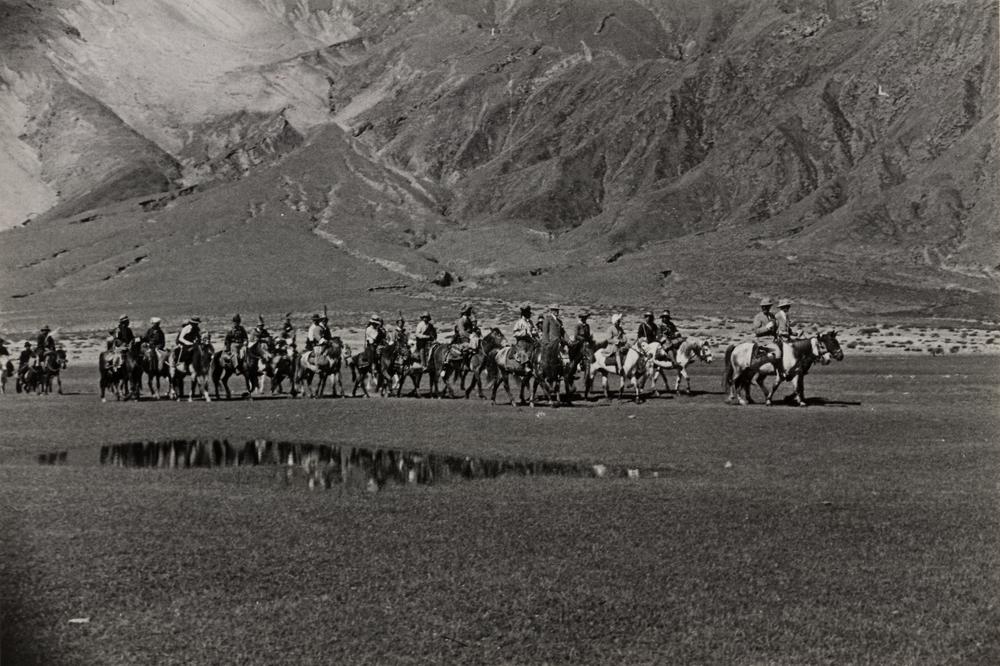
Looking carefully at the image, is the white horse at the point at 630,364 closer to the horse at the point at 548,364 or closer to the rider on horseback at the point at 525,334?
the horse at the point at 548,364

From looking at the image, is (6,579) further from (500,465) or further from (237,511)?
(500,465)

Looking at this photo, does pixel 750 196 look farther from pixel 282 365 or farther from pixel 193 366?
pixel 193 366

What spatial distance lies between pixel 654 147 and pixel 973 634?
182m

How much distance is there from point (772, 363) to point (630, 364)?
499 centimetres

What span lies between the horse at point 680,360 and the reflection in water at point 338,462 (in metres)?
14.1

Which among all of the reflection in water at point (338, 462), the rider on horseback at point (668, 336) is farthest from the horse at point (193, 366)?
the rider on horseback at point (668, 336)

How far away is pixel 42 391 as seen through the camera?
127 feet

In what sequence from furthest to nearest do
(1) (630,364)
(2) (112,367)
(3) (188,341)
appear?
(2) (112,367), (3) (188,341), (1) (630,364)

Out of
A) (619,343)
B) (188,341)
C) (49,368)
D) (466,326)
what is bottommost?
(49,368)

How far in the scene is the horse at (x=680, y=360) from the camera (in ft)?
113

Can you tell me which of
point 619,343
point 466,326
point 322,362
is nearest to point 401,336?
point 466,326

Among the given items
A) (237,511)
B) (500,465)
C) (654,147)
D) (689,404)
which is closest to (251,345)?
(689,404)

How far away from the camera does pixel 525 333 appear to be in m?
30.8

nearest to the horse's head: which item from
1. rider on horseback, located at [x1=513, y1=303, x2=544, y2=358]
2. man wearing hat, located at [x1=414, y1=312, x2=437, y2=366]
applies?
Answer: rider on horseback, located at [x1=513, y1=303, x2=544, y2=358]
